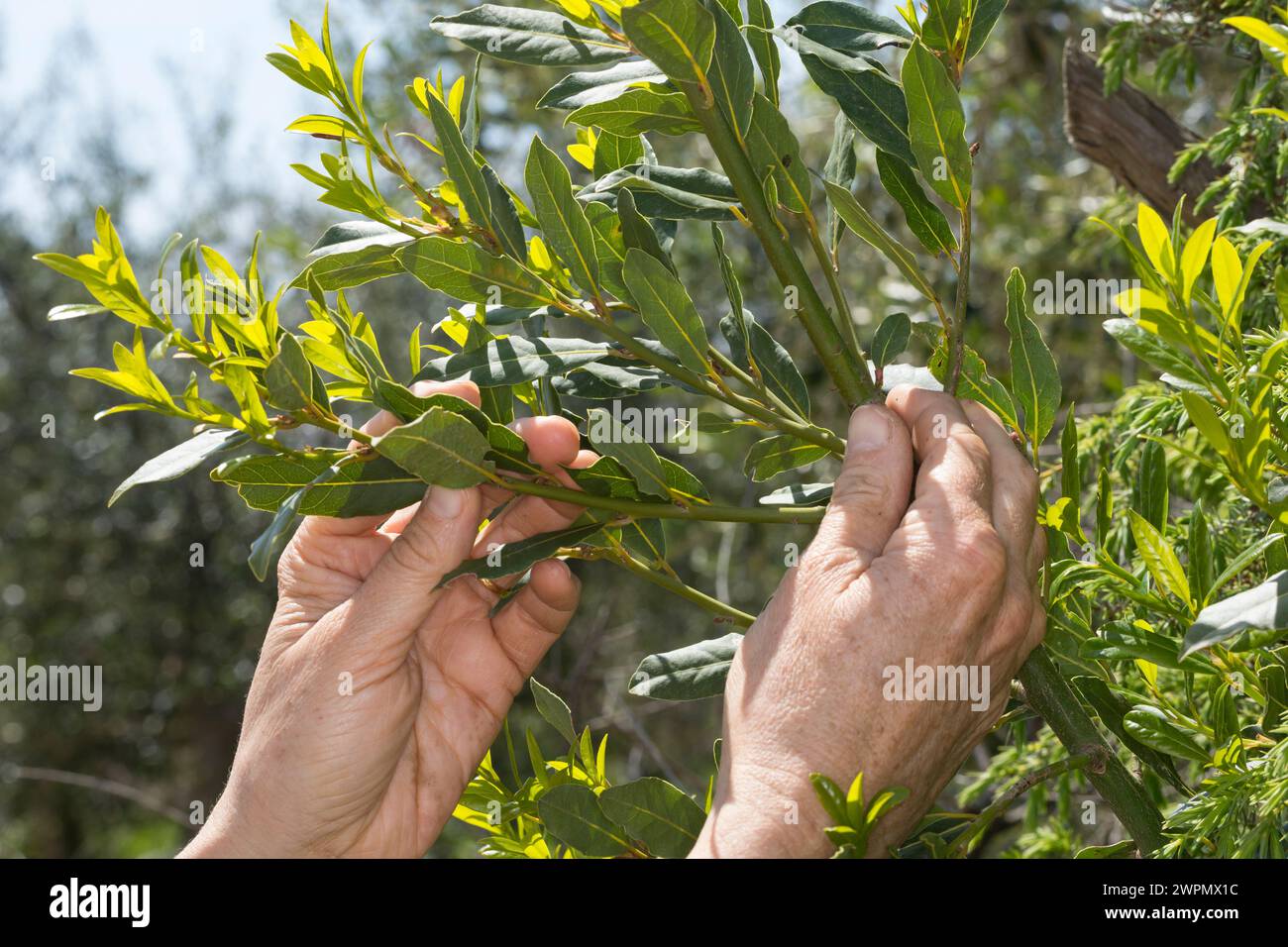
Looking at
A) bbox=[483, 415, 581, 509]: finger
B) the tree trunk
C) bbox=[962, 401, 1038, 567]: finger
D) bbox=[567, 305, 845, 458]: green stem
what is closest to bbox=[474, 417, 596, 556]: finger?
bbox=[483, 415, 581, 509]: finger

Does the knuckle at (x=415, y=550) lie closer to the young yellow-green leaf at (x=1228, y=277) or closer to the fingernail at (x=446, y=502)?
the fingernail at (x=446, y=502)

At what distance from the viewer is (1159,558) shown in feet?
3.64

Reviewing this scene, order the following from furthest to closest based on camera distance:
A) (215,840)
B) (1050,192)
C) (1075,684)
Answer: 1. (1050,192)
2. (215,840)
3. (1075,684)

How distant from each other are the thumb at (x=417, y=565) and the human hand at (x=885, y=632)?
0.35 metres

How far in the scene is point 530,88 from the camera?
19.6ft

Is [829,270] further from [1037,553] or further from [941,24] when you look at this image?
[1037,553]

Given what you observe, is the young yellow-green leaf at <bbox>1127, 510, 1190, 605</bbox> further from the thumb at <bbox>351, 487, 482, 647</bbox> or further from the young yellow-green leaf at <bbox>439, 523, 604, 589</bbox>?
the thumb at <bbox>351, 487, 482, 647</bbox>

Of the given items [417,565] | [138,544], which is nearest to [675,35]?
[417,565]

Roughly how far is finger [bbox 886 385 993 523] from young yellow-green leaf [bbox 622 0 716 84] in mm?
413

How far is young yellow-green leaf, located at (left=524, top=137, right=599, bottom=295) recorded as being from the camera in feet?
3.83

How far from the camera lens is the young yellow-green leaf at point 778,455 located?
1342 millimetres
